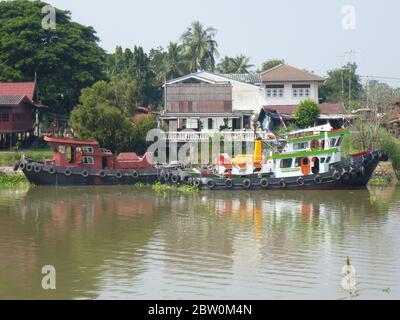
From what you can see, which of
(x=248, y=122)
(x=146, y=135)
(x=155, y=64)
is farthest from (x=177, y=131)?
(x=155, y=64)

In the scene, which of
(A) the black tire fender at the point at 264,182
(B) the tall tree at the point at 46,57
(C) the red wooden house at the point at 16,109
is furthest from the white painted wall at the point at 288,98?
(A) the black tire fender at the point at 264,182

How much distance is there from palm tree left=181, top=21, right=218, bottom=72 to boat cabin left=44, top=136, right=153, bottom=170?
2584 centimetres

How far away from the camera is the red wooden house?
38.7 m

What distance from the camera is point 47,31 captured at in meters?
44.1

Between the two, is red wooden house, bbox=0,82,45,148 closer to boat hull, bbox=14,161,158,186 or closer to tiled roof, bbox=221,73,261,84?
boat hull, bbox=14,161,158,186

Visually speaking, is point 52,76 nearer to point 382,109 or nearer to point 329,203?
point 382,109

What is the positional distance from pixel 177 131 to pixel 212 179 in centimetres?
965

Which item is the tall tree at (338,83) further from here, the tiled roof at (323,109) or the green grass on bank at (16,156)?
the green grass on bank at (16,156)

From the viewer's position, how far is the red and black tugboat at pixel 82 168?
103 ft

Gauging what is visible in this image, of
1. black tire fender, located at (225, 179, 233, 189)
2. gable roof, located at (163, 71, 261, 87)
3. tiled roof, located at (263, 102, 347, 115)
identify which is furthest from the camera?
gable roof, located at (163, 71, 261, 87)

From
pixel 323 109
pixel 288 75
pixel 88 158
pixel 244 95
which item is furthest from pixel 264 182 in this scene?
pixel 288 75

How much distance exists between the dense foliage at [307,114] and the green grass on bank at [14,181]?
16.0 metres

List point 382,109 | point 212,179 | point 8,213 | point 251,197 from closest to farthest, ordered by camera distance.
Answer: point 8,213 < point 251,197 < point 212,179 < point 382,109

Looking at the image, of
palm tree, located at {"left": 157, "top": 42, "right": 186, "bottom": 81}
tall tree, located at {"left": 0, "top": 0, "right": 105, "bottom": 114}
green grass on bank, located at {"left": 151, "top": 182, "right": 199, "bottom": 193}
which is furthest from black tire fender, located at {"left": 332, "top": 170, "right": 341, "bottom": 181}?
palm tree, located at {"left": 157, "top": 42, "right": 186, "bottom": 81}
